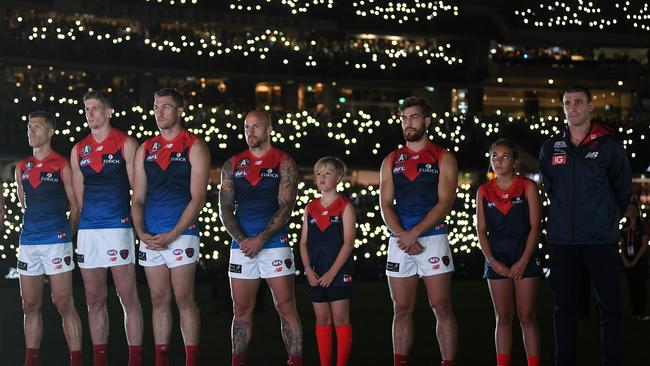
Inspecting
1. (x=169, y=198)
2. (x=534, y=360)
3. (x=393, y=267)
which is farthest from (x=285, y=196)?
(x=534, y=360)

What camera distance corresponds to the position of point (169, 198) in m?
9.77

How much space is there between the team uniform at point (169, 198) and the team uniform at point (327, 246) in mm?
1046

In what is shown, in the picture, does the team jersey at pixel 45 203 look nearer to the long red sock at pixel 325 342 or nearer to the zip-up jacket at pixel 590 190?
the long red sock at pixel 325 342

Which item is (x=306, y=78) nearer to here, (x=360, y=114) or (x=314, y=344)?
(x=360, y=114)

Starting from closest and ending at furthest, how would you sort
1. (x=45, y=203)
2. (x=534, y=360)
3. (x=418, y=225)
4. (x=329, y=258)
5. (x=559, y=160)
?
(x=559, y=160)
(x=534, y=360)
(x=418, y=225)
(x=329, y=258)
(x=45, y=203)

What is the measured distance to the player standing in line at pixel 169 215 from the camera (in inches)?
380

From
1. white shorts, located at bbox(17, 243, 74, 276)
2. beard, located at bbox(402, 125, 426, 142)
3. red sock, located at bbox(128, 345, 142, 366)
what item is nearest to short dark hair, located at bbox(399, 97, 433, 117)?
beard, located at bbox(402, 125, 426, 142)

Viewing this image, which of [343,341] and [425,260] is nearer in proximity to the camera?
[425,260]

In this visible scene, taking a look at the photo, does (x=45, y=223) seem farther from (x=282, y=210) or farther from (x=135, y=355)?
(x=282, y=210)

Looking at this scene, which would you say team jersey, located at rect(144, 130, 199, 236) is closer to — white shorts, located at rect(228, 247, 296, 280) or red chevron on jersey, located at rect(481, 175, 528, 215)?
white shorts, located at rect(228, 247, 296, 280)

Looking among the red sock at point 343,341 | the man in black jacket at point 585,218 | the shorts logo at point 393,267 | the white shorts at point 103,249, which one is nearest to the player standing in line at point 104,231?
the white shorts at point 103,249

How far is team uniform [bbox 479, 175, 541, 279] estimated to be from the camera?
959 centimetres

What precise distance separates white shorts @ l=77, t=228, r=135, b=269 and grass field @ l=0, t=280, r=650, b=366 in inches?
75.2

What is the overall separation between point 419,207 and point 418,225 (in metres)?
0.20
